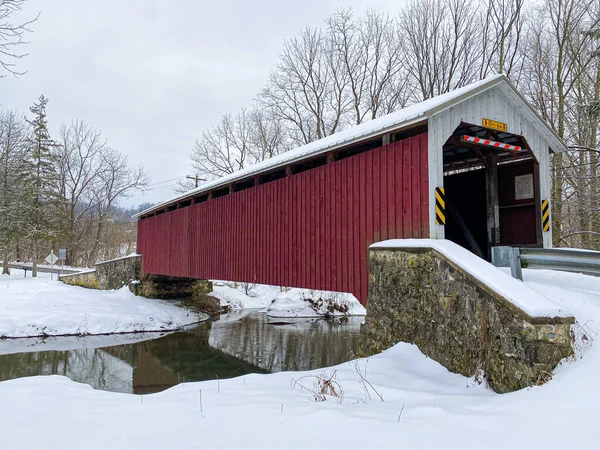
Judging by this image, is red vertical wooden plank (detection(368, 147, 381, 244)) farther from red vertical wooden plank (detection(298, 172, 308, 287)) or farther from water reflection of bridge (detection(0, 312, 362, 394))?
water reflection of bridge (detection(0, 312, 362, 394))

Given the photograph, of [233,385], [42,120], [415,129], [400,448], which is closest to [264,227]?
[415,129]

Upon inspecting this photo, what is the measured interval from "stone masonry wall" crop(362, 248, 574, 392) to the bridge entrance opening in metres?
2.30

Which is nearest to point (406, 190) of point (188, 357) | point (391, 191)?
point (391, 191)

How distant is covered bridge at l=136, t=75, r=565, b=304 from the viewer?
562cm

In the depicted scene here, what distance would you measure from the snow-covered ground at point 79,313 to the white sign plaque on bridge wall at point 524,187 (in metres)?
11.6

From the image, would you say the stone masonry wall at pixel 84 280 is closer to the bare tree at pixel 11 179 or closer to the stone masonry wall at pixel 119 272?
the stone masonry wall at pixel 119 272

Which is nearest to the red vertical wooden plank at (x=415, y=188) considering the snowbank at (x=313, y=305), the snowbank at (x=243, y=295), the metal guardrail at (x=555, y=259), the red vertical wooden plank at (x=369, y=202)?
the red vertical wooden plank at (x=369, y=202)

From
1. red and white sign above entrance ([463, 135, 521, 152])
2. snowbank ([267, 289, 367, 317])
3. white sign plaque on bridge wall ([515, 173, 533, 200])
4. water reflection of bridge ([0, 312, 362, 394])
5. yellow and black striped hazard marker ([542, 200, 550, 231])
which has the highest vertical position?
red and white sign above entrance ([463, 135, 521, 152])

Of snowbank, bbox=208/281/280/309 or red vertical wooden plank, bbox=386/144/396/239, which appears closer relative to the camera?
red vertical wooden plank, bbox=386/144/396/239

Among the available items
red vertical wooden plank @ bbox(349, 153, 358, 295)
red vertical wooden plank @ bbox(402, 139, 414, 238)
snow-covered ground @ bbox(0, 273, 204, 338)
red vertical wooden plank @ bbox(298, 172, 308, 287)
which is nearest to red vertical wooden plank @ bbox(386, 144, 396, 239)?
red vertical wooden plank @ bbox(402, 139, 414, 238)

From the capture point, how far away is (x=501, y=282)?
3812 millimetres

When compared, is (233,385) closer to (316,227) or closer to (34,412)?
(34,412)

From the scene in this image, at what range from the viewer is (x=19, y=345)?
10984 mm

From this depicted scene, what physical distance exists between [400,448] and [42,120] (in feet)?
97.2
